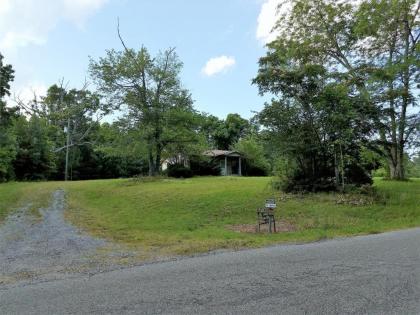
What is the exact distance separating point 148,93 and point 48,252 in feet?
68.1

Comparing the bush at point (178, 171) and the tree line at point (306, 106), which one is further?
the bush at point (178, 171)

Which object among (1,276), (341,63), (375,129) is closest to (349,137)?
(375,129)

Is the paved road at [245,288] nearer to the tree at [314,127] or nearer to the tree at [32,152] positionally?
the tree at [314,127]

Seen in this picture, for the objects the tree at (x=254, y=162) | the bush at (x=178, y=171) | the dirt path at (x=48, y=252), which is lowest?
the dirt path at (x=48, y=252)

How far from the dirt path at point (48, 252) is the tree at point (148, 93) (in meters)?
14.7

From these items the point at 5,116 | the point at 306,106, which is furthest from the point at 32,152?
the point at 306,106

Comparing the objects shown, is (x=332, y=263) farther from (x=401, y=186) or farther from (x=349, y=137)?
(x=401, y=186)

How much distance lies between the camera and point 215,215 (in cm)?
1454

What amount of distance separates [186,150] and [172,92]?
13.8 feet

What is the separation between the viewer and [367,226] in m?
12.4

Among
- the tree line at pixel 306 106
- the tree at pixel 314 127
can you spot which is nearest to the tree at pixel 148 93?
the tree line at pixel 306 106

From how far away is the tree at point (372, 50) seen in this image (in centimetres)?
1950

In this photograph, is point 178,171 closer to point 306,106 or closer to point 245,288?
point 306,106

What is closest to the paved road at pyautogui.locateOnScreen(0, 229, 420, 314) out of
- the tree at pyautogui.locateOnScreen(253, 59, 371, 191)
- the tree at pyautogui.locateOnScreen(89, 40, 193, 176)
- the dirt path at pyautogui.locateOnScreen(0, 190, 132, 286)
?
the dirt path at pyautogui.locateOnScreen(0, 190, 132, 286)
